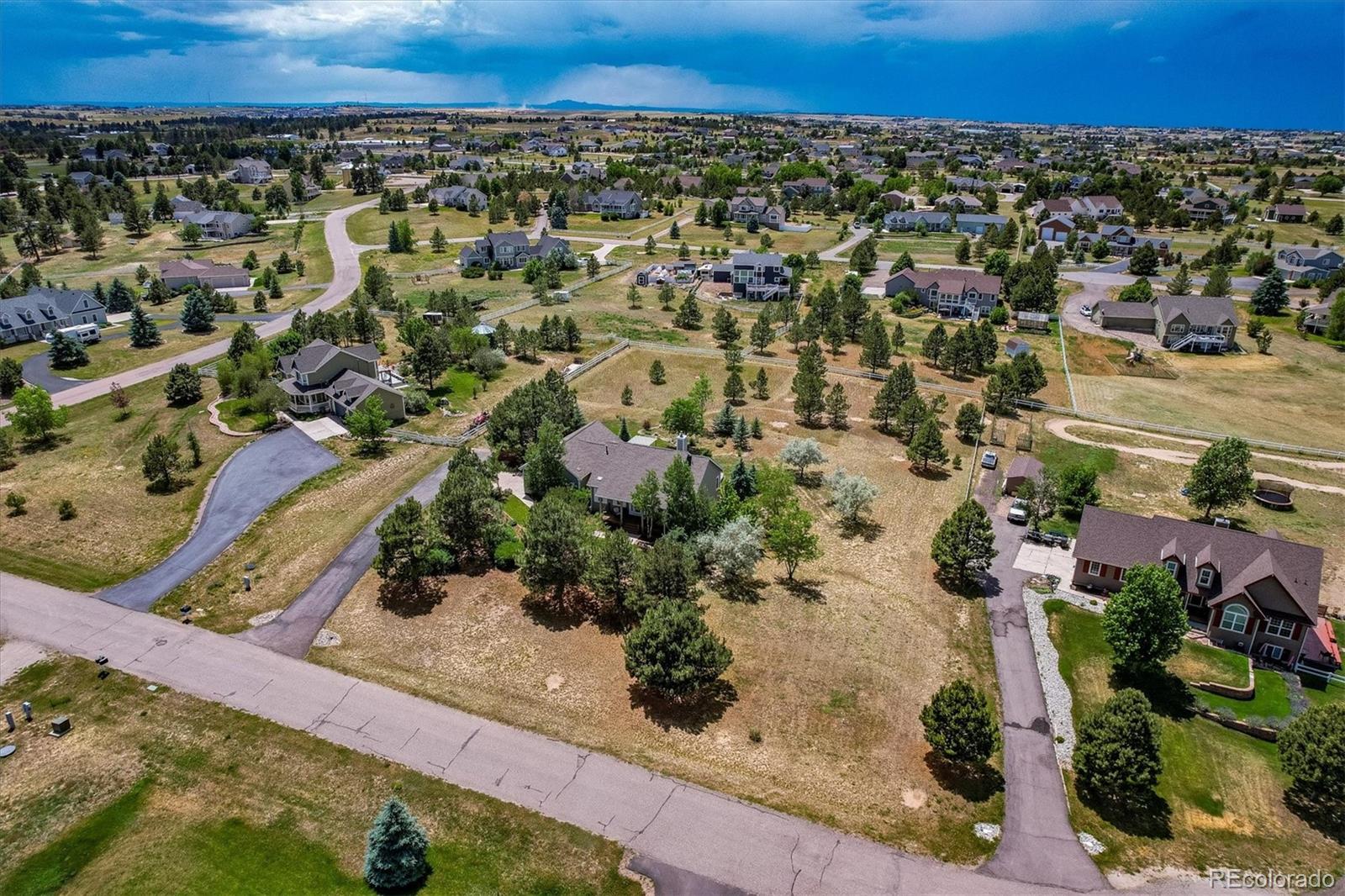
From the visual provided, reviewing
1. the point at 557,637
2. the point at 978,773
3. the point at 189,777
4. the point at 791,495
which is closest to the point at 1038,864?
the point at 978,773

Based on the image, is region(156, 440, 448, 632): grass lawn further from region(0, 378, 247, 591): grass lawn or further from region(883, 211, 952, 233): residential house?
region(883, 211, 952, 233): residential house

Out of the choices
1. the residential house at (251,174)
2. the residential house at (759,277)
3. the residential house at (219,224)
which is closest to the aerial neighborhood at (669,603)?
the residential house at (759,277)

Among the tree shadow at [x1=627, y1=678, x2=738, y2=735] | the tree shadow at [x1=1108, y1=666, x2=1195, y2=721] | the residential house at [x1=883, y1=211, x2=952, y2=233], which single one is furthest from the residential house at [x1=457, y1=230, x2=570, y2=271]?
the tree shadow at [x1=1108, y1=666, x2=1195, y2=721]

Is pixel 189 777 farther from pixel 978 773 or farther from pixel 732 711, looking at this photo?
pixel 978 773

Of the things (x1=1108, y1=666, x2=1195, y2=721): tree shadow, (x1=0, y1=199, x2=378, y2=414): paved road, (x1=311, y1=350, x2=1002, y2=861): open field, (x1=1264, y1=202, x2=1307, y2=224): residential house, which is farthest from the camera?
(x1=1264, y1=202, x2=1307, y2=224): residential house

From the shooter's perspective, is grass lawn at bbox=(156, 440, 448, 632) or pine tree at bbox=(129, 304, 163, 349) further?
pine tree at bbox=(129, 304, 163, 349)

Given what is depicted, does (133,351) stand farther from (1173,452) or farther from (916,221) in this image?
(916,221)

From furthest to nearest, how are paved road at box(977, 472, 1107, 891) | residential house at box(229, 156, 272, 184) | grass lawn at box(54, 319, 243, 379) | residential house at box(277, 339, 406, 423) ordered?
1. residential house at box(229, 156, 272, 184)
2. grass lawn at box(54, 319, 243, 379)
3. residential house at box(277, 339, 406, 423)
4. paved road at box(977, 472, 1107, 891)
